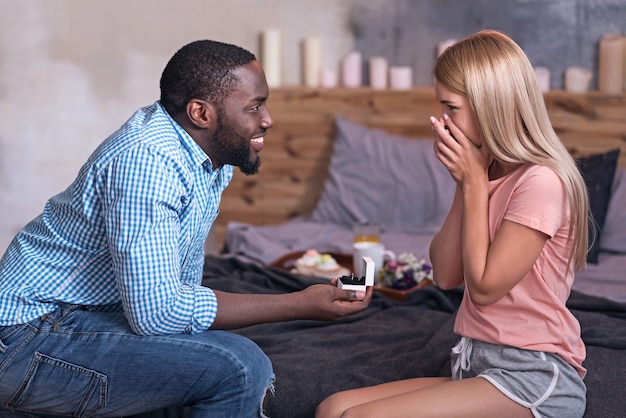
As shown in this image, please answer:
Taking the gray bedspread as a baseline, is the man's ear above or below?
above

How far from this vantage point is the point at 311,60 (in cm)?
381

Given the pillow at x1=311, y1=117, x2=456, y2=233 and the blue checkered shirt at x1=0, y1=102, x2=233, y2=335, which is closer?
the blue checkered shirt at x1=0, y1=102, x2=233, y2=335

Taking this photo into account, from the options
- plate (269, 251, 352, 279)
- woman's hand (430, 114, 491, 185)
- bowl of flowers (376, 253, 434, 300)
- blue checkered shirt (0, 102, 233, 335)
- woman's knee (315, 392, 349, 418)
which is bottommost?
plate (269, 251, 352, 279)

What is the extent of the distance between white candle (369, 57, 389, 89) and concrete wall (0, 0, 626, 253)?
3.1 inches

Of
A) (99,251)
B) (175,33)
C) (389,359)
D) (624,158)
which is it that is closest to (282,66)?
(175,33)

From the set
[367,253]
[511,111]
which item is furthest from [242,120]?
[367,253]

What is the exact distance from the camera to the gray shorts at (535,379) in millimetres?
1583

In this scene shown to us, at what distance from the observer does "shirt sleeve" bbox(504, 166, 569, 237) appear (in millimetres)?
1587

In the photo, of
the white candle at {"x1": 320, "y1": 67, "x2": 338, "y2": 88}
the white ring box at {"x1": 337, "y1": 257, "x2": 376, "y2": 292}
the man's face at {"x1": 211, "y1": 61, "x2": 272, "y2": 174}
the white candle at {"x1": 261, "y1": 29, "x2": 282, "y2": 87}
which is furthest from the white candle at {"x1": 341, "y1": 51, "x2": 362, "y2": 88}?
the white ring box at {"x1": 337, "y1": 257, "x2": 376, "y2": 292}

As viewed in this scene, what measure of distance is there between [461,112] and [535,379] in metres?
0.53

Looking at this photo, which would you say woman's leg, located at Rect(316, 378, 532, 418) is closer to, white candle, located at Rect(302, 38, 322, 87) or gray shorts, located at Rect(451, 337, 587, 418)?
gray shorts, located at Rect(451, 337, 587, 418)

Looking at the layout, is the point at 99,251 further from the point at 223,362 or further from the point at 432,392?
the point at 432,392

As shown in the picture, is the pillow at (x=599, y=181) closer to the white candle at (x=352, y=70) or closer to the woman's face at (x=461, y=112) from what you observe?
the white candle at (x=352, y=70)

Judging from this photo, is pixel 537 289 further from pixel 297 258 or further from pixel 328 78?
pixel 328 78
